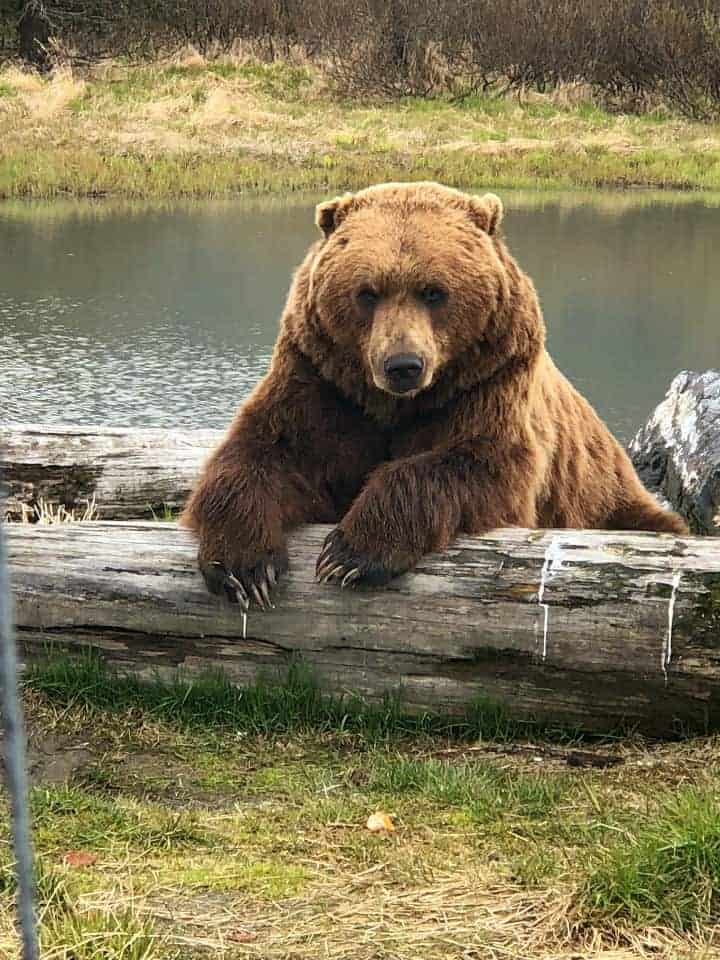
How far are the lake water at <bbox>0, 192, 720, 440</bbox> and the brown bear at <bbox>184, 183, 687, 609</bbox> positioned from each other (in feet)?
13.9

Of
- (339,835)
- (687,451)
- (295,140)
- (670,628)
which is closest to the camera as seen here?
(339,835)

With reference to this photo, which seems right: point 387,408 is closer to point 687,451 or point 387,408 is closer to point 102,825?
point 102,825

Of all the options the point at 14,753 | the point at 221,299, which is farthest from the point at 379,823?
the point at 221,299

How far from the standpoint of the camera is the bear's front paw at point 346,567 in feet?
12.2

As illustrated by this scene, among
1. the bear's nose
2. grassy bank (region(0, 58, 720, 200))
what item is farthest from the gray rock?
grassy bank (region(0, 58, 720, 200))

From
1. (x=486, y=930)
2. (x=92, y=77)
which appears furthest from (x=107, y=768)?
(x=92, y=77)

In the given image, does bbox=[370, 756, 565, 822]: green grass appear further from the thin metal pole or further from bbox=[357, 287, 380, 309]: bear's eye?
the thin metal pole

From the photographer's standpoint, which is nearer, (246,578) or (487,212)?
(246,578)

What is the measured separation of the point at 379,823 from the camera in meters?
3.15

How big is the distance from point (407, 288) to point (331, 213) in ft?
1.54

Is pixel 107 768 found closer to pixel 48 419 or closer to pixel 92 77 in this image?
pixel 48 419

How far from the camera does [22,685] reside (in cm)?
391

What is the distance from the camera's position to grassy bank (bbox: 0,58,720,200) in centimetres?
1648

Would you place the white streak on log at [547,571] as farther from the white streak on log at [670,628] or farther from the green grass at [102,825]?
the green grass at [102,825]
